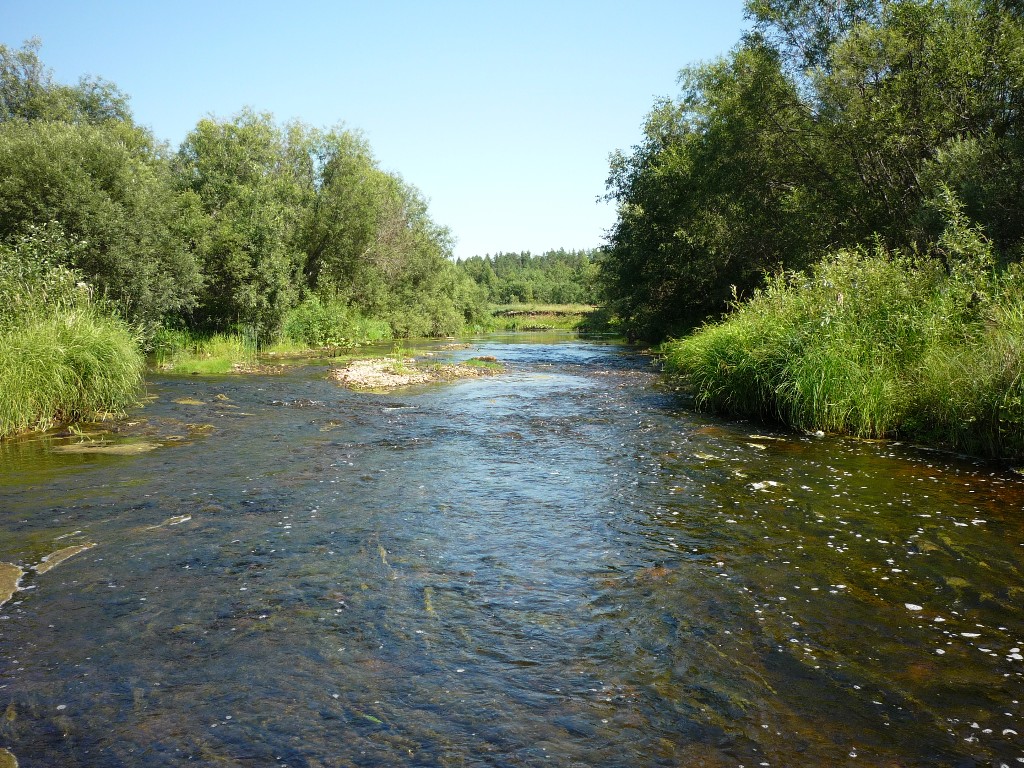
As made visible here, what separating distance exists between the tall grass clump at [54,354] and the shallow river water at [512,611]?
1.88 meters

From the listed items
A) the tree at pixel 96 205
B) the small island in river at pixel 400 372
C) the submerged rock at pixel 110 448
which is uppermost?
the tree at pixel 96 205

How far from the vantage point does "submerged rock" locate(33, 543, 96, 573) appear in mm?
7562

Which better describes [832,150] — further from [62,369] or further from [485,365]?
[62,369]

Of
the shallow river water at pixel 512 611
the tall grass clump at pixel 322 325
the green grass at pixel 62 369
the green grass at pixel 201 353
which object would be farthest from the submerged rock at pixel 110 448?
the tall grass clump at pixel 322 325

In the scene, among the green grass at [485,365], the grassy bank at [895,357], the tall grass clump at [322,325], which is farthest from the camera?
the tall grass clump at [322,325]

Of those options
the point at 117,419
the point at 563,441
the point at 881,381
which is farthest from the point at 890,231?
the point at 117,419

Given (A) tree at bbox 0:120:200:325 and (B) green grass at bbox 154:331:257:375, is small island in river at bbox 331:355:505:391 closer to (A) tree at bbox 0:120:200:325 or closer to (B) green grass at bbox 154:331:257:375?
(B) green grass at bbox 154:331:257:375

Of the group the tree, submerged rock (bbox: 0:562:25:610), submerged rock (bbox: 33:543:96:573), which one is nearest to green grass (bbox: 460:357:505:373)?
the tree

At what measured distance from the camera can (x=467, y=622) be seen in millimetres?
6402

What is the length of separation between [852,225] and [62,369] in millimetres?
30437

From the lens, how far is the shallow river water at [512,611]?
4.65m

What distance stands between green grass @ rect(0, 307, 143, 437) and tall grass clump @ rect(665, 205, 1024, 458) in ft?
50.9

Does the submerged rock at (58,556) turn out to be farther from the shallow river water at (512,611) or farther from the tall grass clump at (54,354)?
the tall grass clump at (54,354)

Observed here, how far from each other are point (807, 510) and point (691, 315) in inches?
1425
